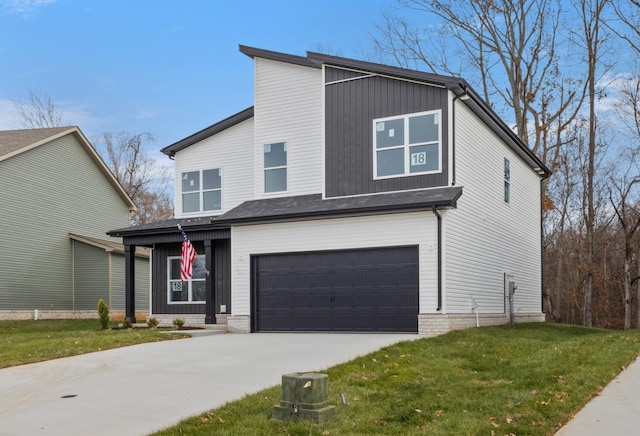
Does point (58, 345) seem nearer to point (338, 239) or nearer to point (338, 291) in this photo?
point (338, 291)

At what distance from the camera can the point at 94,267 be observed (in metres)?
30.2

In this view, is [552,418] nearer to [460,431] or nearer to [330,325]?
[460,431]

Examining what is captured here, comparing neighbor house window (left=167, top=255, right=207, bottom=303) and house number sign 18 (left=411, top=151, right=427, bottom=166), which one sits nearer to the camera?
house number sign 18 (left=411, top=151, right=427, bottom=166)

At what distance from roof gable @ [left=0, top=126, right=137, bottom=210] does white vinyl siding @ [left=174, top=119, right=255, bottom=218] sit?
9.24 meters

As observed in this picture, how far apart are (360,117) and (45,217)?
680 inches

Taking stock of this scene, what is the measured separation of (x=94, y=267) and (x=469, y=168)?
19.2m

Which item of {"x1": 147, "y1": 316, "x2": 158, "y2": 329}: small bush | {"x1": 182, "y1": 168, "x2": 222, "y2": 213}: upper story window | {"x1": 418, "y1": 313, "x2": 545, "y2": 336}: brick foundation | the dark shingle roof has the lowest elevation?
{"x1": 147, "y1": 316, "x2": 158, "y2": 329}: small bush

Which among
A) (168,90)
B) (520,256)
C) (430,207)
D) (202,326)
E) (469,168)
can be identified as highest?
(168,90)

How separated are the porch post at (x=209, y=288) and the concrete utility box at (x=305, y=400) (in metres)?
13.5

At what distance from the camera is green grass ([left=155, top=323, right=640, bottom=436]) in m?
6.70

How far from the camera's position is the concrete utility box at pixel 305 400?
6867 millimetres

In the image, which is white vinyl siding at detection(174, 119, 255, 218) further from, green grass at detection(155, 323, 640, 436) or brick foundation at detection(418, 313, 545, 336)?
green grass at detection(155, 323, 640, 436)

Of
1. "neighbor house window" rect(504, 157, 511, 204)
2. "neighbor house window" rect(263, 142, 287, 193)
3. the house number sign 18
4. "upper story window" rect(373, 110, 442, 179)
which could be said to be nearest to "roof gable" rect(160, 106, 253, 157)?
"neighbor house window" rect(263, 142, 287, 193)

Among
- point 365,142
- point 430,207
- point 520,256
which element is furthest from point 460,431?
point 520,256
